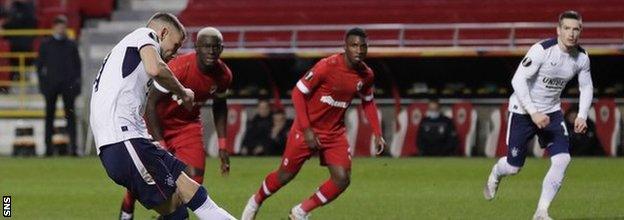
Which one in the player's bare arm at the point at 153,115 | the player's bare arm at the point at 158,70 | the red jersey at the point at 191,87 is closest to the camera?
the player's bare arm at the point at 158,70

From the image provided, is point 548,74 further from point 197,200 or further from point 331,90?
point 197,200

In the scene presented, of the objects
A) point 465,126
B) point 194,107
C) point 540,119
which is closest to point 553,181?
point 540,119

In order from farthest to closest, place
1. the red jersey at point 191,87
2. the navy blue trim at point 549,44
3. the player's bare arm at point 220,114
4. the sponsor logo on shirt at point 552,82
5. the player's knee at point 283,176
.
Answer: the sponsor logo on shirt at point 552,82
the navy blue trim at point 549,44
the player's knee at point 283,176
the player's bare arm at point 220,114
the red jersey at point 191,87

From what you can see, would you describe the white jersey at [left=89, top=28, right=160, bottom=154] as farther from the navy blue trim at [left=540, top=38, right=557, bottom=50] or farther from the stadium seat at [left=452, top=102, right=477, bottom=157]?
the stadium seat at [left=452, top=102, right=477, bottom=157]

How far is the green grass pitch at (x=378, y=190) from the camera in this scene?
1472 cm

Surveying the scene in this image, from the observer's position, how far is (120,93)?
10086 mm

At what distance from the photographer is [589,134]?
2436 cm

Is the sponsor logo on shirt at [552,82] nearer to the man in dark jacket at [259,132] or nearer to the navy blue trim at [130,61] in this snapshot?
the navy blue trim at [130,61]

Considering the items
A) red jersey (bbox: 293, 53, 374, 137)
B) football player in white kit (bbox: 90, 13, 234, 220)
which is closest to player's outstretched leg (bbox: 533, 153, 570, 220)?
red jersey (bbox: 293, 53, 374, 137)

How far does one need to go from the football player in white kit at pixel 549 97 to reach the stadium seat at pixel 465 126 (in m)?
10.7

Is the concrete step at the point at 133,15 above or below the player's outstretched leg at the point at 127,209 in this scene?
below

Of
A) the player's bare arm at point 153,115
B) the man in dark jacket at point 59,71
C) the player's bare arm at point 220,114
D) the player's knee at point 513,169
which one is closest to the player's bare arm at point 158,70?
the player's bare arm at point 153,115

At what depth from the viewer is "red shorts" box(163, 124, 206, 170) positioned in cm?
1295

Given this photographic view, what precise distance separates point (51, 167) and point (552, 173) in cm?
1066
